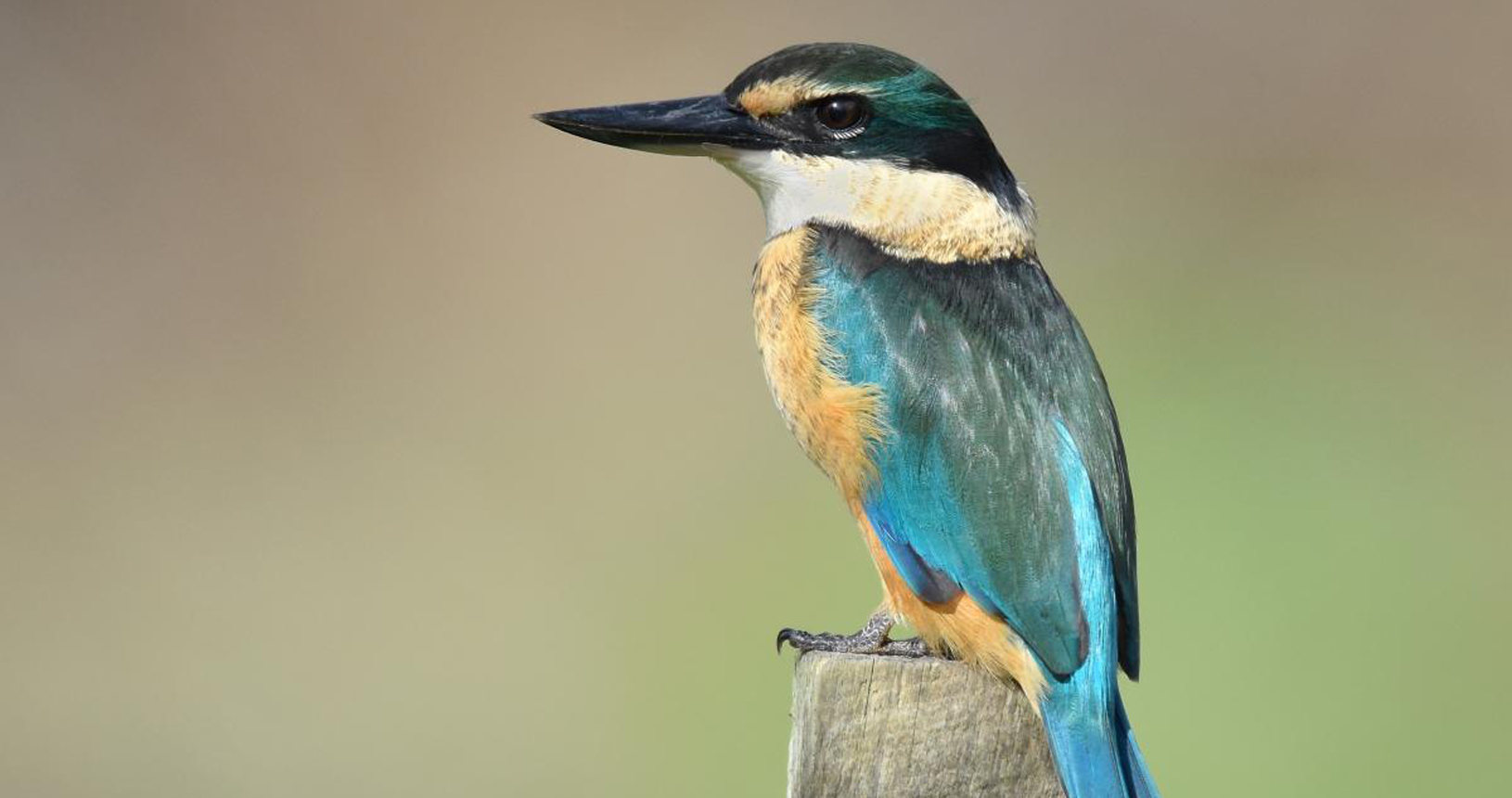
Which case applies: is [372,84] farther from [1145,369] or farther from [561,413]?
[1145,369]

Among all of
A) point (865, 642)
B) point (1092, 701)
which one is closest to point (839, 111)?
point (865, 642)

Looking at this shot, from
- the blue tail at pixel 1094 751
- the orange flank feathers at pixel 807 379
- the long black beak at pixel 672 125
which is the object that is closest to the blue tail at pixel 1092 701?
the blue tail at pixel 1094 751

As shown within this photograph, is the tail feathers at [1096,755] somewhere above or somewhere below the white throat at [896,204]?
below

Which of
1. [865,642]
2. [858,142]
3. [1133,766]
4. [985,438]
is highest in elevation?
[858,142]

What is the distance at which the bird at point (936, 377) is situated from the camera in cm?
287

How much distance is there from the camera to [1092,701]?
272 centimetres

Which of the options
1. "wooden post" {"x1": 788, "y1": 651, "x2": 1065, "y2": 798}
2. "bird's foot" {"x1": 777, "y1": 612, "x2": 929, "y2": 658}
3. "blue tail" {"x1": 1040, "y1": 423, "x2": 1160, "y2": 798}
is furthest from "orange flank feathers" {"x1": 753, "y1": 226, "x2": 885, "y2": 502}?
"wooden post" {"x1": 788, "y1": 651, "x2": 1065, "y2": 798}

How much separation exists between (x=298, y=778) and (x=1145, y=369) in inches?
134

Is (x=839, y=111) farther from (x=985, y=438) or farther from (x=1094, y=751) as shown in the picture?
(x=1094, y=751)

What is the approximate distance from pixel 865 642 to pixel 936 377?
0.48 metres

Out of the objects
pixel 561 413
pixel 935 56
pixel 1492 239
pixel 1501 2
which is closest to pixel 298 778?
pixel 561 413

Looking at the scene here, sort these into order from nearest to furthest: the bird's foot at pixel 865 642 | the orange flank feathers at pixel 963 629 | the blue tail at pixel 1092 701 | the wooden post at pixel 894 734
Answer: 1. the wooden post at pixel 894 734
2. the blue tail at pixel 1092 701
3. the orange flank feathers at pixel 963 629
4. the bird's foot at pixel 865 642

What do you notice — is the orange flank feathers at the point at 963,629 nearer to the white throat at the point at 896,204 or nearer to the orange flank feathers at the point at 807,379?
the orange flank feathers at the point at 807,379

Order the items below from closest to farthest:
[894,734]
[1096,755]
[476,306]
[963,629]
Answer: [894,734] → [1096,755] → [963,629] → [476,306]
